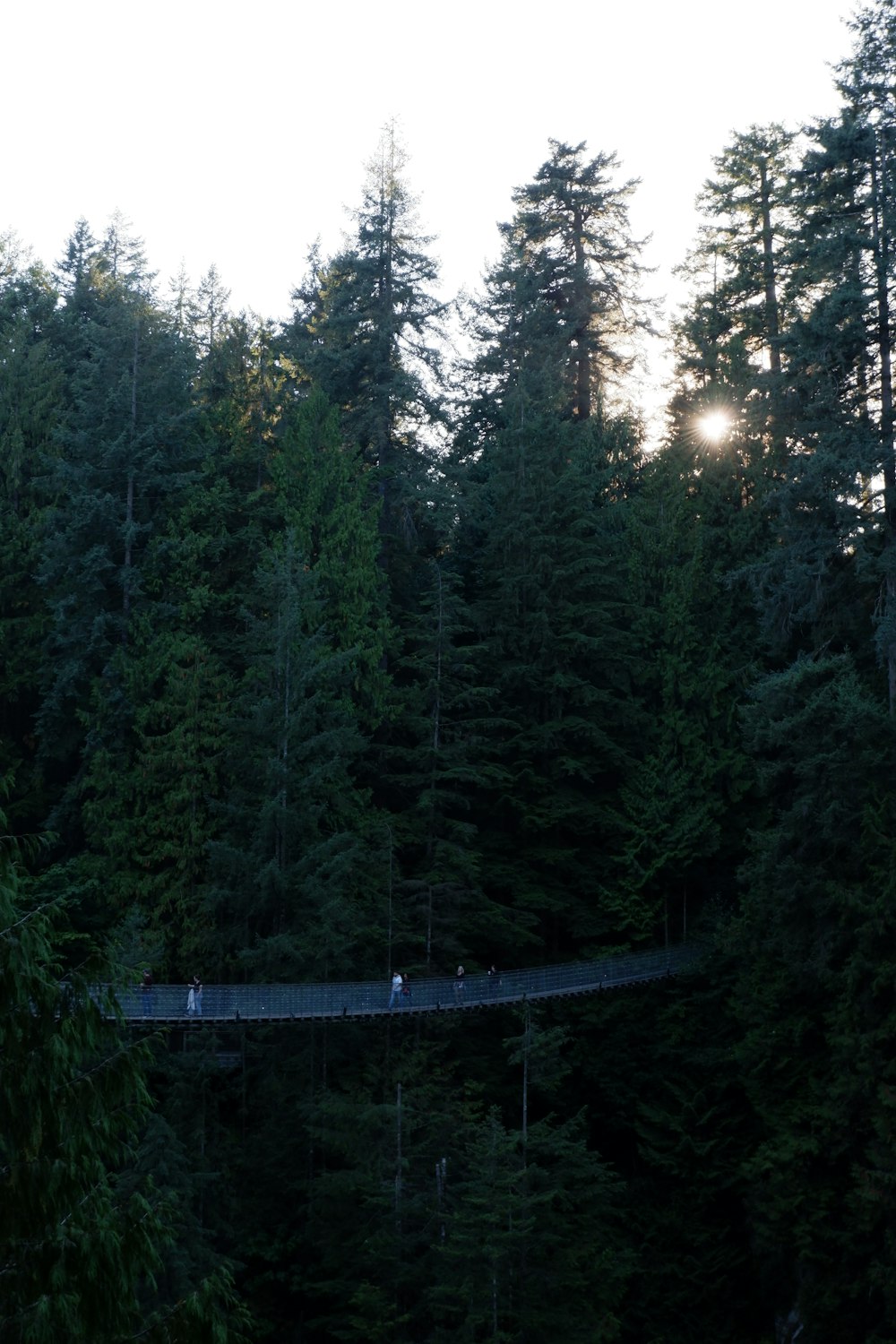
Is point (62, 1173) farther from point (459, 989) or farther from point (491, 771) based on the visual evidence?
point (491, 771)

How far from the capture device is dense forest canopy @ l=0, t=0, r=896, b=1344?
22219 mm

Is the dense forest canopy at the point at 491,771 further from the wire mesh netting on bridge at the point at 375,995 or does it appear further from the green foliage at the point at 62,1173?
the green foliage at the point at 62,1173

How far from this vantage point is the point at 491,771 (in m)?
28.7

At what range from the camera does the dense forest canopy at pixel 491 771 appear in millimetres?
22219

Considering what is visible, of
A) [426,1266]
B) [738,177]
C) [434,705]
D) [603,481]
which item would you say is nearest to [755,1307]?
[426,1266]

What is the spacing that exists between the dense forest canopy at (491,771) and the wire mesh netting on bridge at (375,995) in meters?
0.63

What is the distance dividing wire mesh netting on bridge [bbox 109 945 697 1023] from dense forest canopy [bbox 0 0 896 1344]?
2.08 ft

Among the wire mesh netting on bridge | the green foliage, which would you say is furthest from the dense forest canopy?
the green foliage

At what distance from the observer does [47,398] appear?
33438 mm

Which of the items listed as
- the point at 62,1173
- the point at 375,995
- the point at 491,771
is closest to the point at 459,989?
the point at 375,995

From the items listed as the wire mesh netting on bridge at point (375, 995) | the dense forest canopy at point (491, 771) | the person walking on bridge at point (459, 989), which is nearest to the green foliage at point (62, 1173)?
the dense forest canopy at point (491, 771)

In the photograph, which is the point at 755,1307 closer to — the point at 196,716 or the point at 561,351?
the point at 196,716

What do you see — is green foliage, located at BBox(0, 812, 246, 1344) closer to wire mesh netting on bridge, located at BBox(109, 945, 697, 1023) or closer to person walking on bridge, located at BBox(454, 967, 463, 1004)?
wire mesh netting on bridge, located at BBox(109, 945, 697, 1023)

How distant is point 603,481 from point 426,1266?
19.9 meters
